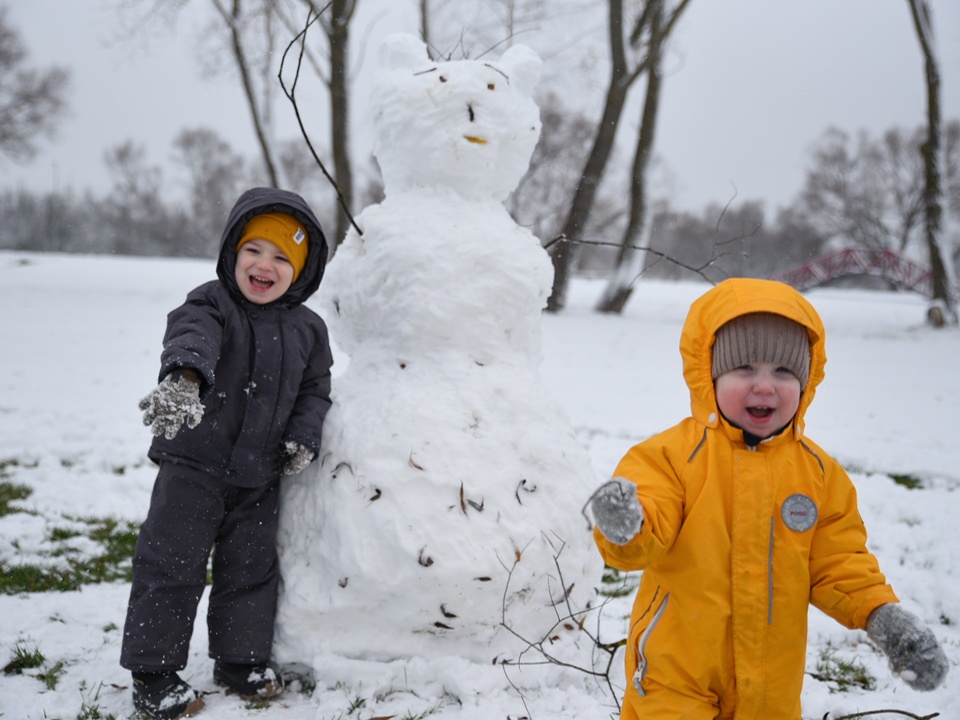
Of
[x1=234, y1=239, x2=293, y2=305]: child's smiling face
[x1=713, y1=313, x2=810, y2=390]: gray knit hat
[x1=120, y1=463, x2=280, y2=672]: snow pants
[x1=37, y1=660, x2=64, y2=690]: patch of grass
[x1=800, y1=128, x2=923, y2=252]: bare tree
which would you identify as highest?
[x1=800, y1=128, x2=923, y2=252]: bare tree

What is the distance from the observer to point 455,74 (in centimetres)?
259

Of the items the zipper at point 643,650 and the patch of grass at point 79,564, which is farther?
the patch of grass at point 79,564

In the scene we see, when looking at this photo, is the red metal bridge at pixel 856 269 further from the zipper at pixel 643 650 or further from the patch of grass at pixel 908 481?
the zipper at pixel 643 650

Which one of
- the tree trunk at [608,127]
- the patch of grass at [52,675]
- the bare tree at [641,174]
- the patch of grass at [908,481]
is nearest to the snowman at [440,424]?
the patch of grass at [52,675]

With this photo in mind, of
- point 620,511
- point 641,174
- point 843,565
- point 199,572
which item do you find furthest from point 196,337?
point 641,174

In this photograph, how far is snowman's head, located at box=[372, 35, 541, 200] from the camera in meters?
2.57

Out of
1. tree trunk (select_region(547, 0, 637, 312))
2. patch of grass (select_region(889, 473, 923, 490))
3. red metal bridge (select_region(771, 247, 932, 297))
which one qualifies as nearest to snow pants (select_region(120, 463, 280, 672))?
patch of grass (select_region(889, 473, 923, 490))

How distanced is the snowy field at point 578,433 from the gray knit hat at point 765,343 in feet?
3.55

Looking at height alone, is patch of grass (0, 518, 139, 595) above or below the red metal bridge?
below

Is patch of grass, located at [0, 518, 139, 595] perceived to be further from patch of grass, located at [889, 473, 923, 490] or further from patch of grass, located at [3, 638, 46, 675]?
patch of grass, located at [889, 473, 923, 490]

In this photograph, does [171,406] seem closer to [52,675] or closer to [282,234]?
[282,234]

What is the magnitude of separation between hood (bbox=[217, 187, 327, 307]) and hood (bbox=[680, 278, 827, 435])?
135 centimetres

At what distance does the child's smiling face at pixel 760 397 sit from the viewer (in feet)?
5.18

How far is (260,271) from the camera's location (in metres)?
2.28
